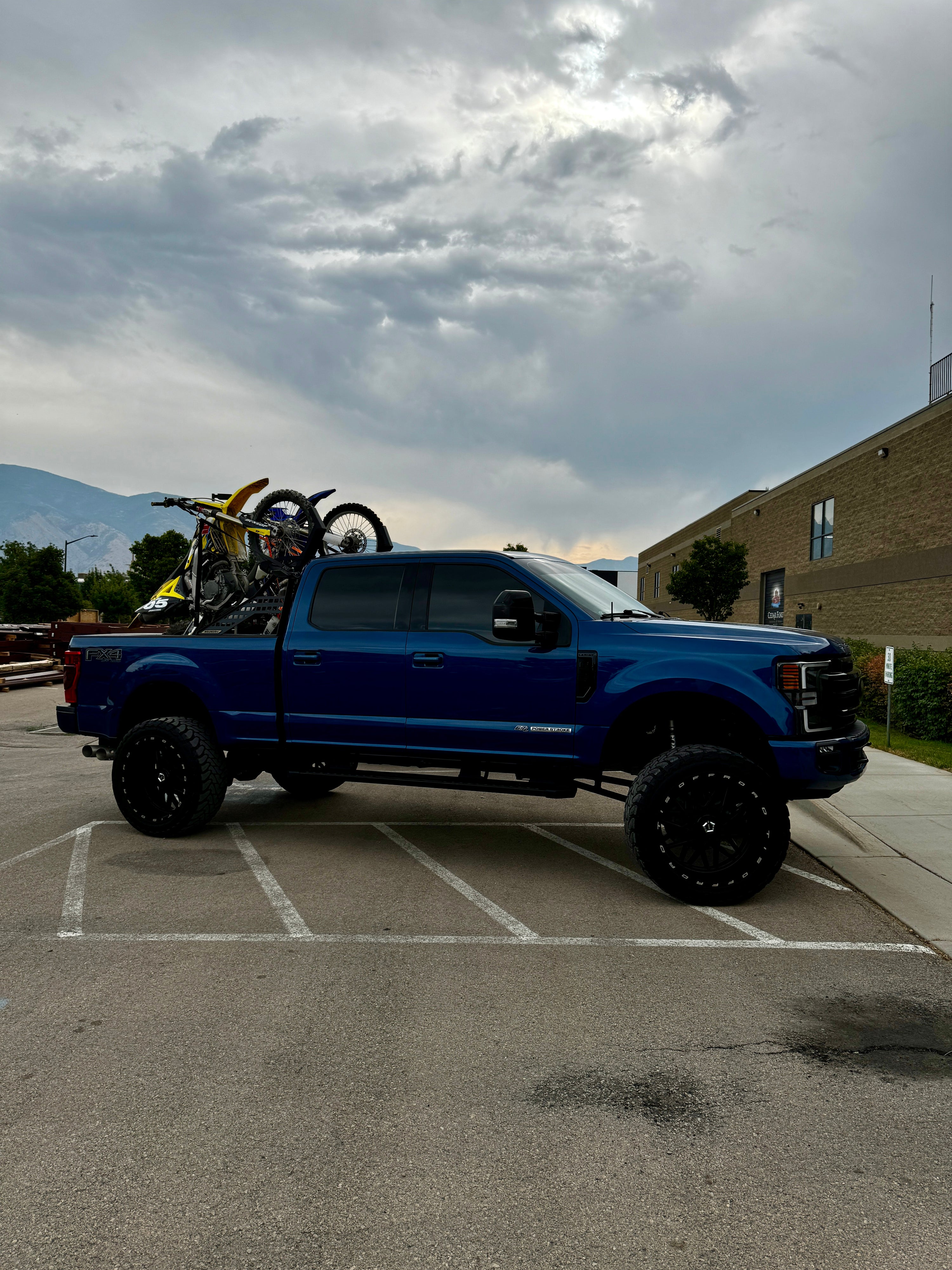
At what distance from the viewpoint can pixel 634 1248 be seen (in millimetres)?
2555

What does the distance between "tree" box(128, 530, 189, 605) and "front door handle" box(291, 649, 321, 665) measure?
5606 cm

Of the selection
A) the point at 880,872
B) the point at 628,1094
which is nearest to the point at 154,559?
the point at 880,872

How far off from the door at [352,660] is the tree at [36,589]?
220 feet

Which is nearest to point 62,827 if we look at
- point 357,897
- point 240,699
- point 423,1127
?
point 240,699

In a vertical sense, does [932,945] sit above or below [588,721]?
below

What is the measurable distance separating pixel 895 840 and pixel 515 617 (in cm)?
408

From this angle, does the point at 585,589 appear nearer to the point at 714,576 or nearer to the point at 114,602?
the point at 714,576

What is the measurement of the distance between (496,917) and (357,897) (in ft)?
3.18

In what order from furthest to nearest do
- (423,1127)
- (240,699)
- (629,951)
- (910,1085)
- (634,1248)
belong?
(240,699)
(629,951)
(910,1085)
(423,1127)
(634,1248)

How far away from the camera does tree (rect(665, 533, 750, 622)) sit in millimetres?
44781

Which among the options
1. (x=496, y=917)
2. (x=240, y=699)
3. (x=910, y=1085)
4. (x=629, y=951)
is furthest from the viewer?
(x=240, y=699)

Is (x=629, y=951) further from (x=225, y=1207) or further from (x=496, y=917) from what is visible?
(x=225, y=1207)

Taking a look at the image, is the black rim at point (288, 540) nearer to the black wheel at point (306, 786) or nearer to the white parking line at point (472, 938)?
the black wheel at point (306, 786)

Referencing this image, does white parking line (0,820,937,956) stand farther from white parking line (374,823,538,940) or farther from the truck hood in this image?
the truck hood
